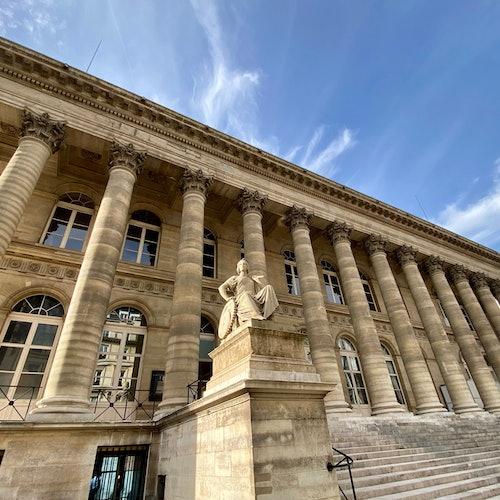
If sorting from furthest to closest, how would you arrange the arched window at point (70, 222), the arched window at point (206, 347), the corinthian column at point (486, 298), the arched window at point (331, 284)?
the corinthian column at point (486, 298) → the arched window at point (331, 284) → the arched window at point (70, 222) → the arched window at point (206, 347)

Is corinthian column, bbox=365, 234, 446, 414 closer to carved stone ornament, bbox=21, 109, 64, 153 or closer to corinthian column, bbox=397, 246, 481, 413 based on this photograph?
corinthian column, bbox=397, 246, 481, 413

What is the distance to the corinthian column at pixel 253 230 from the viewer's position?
12.5m

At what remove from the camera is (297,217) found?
1537 centimetres

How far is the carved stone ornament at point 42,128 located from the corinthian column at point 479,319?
22150 mm

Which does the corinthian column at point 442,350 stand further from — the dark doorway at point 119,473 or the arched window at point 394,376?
the dark doorway at point 119,473

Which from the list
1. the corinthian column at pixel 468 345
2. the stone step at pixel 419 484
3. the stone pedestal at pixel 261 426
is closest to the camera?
the stone pedestal at pixel 261 426

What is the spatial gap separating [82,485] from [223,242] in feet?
37.3

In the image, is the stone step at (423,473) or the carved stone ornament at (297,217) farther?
the carved stone ornament at (297,217)

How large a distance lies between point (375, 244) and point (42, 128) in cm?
1548

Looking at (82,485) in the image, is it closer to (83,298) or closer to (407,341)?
(83,298)

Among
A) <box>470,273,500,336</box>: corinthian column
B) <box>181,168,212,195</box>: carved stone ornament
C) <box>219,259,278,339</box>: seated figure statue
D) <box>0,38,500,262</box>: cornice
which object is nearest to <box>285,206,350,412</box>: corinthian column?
<box>0,38,500,262</box>: cornice

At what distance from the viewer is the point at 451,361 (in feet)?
49.4

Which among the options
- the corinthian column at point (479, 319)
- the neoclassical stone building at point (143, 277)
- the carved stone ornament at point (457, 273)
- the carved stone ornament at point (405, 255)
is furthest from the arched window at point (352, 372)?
the carved stone ornament at point (457, 273)

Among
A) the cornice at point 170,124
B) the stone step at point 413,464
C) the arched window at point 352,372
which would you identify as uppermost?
the cornice at point 170,124
